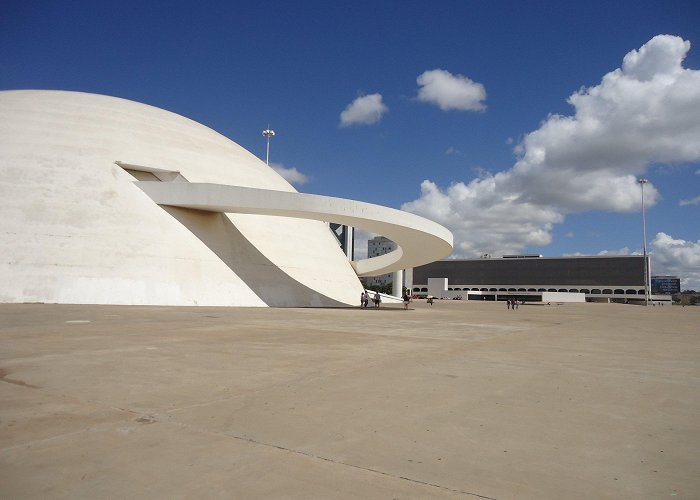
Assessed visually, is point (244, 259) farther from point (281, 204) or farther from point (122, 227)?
point (122, 227)

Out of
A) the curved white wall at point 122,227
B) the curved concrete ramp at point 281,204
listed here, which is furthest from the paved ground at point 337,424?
the curved concrete ramp at point 281,204

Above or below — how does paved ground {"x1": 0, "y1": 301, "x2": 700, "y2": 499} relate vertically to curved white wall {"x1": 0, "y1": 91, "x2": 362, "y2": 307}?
below

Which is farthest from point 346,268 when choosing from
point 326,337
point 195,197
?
point 326,337

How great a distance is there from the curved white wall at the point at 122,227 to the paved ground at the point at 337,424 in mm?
13470


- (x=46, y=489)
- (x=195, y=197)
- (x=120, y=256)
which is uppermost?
(x=195, y=197)

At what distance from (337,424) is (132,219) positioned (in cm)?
2210

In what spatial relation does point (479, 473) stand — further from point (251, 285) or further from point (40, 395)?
point (251, 285)

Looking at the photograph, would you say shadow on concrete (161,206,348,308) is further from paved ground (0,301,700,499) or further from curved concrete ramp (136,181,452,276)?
paved ground (0,301,700,499)

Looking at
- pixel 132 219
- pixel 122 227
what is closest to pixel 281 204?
pixel 132 219

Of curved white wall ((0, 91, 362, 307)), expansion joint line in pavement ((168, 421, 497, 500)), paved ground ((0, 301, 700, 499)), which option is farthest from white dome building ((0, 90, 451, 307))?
expansion joint line in pavement ((168, 421, 497, 500))

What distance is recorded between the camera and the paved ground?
3.05 metres

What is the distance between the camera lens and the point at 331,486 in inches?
118

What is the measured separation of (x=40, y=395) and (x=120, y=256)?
60.1 ft

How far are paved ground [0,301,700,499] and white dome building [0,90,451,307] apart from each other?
1353cm
